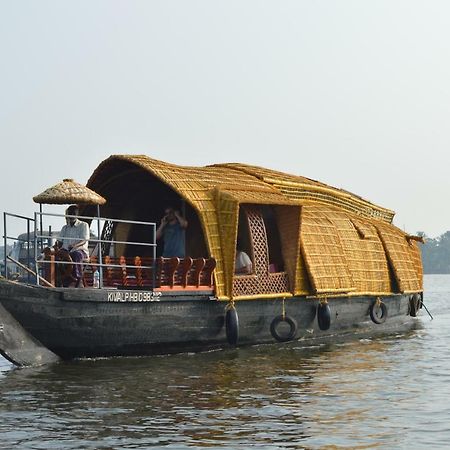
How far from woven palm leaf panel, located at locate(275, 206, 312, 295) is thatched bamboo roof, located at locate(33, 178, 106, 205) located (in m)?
3.62

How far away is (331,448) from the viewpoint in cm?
881

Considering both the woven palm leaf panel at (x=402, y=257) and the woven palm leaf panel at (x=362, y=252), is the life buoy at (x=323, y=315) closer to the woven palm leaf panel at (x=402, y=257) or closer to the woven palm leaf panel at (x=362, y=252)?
the woven palm leaf panel at (x=362, y=252)

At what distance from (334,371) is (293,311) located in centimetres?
286

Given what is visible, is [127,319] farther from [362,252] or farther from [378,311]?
[378,311]

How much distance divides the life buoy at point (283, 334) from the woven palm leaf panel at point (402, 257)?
4.47 m

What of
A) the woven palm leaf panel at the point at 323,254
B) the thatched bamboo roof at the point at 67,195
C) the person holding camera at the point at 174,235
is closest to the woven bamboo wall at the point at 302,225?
→ the woven palm leaf panel at the point at 323,254

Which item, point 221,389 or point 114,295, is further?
point 114,295

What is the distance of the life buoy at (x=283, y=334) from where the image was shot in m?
15.9

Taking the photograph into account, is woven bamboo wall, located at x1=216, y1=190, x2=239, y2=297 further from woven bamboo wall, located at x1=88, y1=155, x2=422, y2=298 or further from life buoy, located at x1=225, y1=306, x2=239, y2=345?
life buoy, located at x1=225, y1=306, x2=239, y2=345

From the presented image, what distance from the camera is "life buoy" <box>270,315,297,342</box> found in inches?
624

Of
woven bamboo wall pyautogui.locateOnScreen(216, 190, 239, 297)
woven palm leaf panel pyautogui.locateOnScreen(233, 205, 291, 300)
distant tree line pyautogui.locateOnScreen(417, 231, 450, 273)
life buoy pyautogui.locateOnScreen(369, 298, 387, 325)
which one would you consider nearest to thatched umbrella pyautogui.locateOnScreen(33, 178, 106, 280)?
woven bamboo wall pyautogui.locateOnScreen(216, 190, 239, 297)

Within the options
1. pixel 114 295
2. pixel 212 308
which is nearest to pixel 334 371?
pixel 212 308

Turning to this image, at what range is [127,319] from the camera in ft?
45.1

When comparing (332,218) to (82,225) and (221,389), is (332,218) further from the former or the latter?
(221,389)
